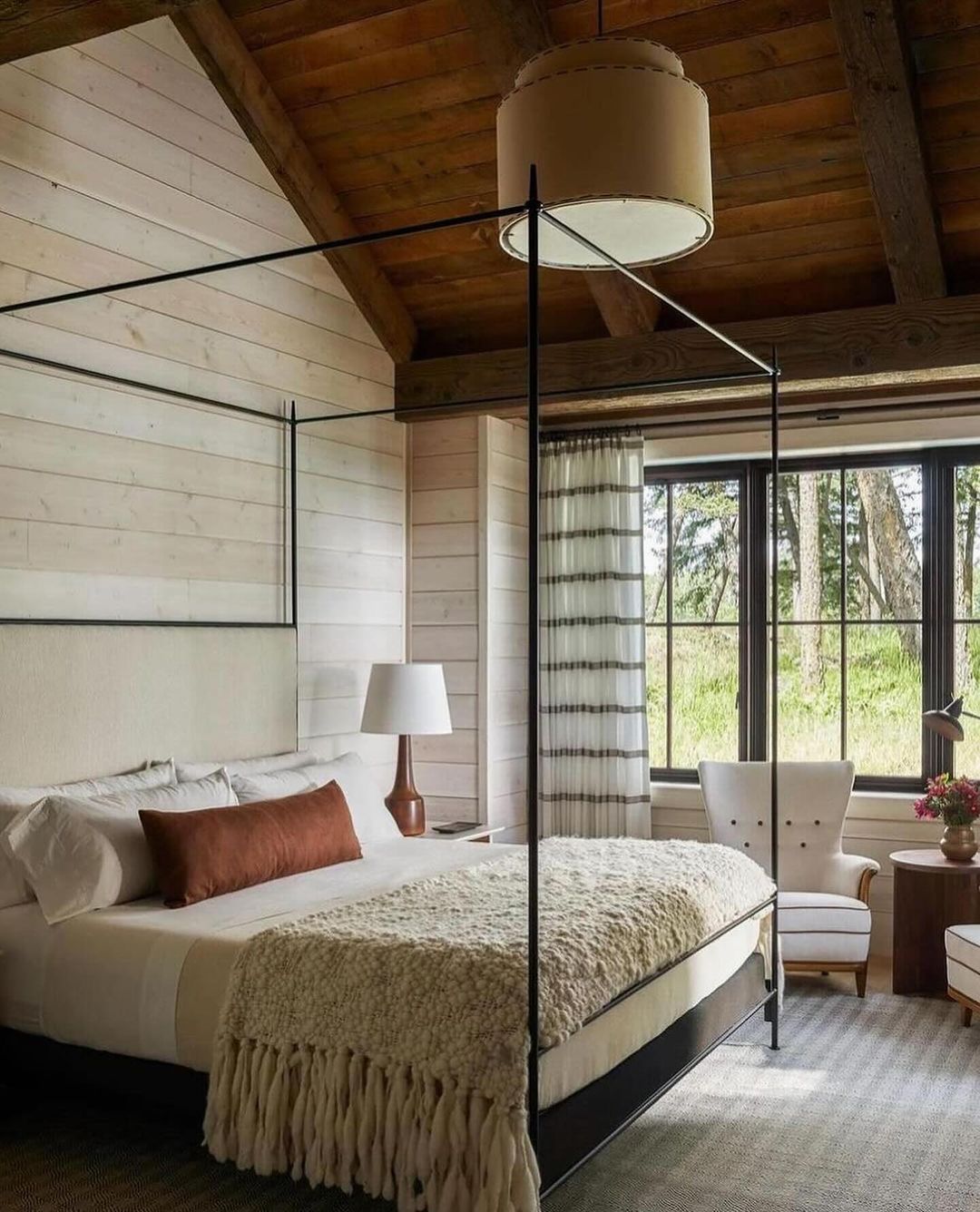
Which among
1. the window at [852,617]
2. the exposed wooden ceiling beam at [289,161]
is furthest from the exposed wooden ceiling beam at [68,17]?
the window at [852,617]

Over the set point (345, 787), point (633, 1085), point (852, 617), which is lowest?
point (633, 1085)

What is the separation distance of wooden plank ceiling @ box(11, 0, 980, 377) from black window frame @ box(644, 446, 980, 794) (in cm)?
101

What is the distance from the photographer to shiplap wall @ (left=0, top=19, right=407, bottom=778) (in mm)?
3818

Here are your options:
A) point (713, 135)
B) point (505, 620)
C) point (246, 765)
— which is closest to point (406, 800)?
point (246, 765)

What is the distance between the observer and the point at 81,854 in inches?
130

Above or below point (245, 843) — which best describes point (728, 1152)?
below

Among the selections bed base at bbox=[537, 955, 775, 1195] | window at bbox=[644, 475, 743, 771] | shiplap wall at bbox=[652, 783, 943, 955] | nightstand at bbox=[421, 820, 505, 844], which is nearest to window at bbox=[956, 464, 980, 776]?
shiplap wall at bbox=[652, 783, 943, 955]

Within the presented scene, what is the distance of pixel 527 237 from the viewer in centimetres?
302

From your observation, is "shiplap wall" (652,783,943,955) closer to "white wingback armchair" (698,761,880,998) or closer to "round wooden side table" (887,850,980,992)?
"white wingback armchair" (698,761,880,998)

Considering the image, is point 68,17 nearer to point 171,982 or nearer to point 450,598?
point 171,982

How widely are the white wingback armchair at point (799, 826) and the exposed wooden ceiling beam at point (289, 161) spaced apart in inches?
91.2

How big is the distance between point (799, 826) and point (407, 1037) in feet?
9.57

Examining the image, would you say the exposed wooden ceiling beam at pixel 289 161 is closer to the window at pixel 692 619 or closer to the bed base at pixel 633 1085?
the window at pixel 692 619

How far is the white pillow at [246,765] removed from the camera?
4.06 metres
